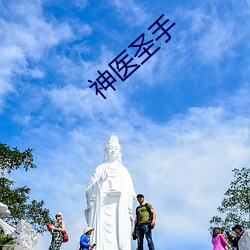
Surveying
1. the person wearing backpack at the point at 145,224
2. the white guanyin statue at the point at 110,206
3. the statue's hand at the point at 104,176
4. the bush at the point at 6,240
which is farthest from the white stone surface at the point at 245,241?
the statue's hand at the point at 104,176

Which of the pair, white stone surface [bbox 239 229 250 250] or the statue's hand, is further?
the statue's hand

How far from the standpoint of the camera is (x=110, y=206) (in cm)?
1352

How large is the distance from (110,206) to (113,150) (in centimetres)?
172

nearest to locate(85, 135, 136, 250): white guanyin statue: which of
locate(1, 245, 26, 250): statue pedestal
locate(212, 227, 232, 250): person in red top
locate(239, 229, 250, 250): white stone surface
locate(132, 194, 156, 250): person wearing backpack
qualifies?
locate(132, 194, 156, 250): person wearing backpack

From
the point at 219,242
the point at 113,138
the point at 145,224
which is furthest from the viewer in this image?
the point at 113,138

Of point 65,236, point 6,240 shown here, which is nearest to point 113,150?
point 6,240

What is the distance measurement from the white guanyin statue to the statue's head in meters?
0.27

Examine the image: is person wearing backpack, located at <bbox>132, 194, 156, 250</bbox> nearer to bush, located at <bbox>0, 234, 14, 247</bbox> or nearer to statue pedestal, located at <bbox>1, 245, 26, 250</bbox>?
statue pedestal, located at <bbox>1, 245, 26, 250</bbox>

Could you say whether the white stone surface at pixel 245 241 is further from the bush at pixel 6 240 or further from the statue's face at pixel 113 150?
the statue's face at pixel 113 150

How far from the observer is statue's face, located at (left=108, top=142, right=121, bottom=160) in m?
14.2

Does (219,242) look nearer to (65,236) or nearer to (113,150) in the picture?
(65,236)

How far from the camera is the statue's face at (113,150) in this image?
14.2 meters

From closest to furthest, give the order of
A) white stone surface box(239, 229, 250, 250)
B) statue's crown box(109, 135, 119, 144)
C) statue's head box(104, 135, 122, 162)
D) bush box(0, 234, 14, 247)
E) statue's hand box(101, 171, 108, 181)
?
white stone surface box(239, 229, 250, 250), bush box(0, 234, 14, 247), statue's hand box(101, 171, 108, 181), statue's head box(104, 135, 122, 162), statue's crown box(109, 135, 119, 144)

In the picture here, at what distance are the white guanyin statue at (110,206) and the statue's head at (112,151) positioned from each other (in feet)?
0.90
